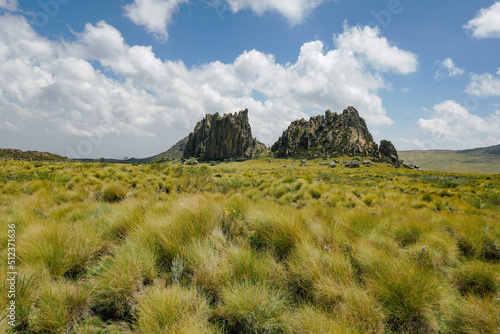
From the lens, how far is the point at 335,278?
2.42 metres

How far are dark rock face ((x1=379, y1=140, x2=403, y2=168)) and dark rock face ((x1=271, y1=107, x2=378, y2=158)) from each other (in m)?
3.51

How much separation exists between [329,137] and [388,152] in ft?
101

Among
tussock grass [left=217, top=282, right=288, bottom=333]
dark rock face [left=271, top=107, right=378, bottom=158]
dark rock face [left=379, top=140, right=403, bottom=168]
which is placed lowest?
tussock grass [left=217, top=282, right=288, bottom=333]

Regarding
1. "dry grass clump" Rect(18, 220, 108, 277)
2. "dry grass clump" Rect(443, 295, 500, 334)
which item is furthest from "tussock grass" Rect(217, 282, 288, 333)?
"dry grass clump" Rect(18, 220, 108, 277)

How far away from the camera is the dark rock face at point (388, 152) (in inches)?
3615

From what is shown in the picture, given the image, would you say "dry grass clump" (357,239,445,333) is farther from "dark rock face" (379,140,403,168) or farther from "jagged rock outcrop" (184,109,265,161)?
"jagged rock outcrop" (184,109,265,161)

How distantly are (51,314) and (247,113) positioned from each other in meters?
140

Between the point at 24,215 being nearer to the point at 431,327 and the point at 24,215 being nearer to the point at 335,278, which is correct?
the point at 335,278

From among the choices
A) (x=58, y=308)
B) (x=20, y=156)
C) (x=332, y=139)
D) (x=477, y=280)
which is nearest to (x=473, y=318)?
(x=477, y=280)

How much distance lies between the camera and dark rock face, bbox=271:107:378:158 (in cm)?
10408

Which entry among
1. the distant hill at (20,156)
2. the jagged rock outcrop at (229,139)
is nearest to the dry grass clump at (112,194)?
the distant hill at (20,156)

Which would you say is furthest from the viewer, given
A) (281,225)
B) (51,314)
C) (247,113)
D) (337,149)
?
(247,113)

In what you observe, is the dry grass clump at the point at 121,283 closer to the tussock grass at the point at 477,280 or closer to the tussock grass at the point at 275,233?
the tussock grass at the point at 275,233

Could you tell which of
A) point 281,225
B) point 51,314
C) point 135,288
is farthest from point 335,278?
point 51,314
